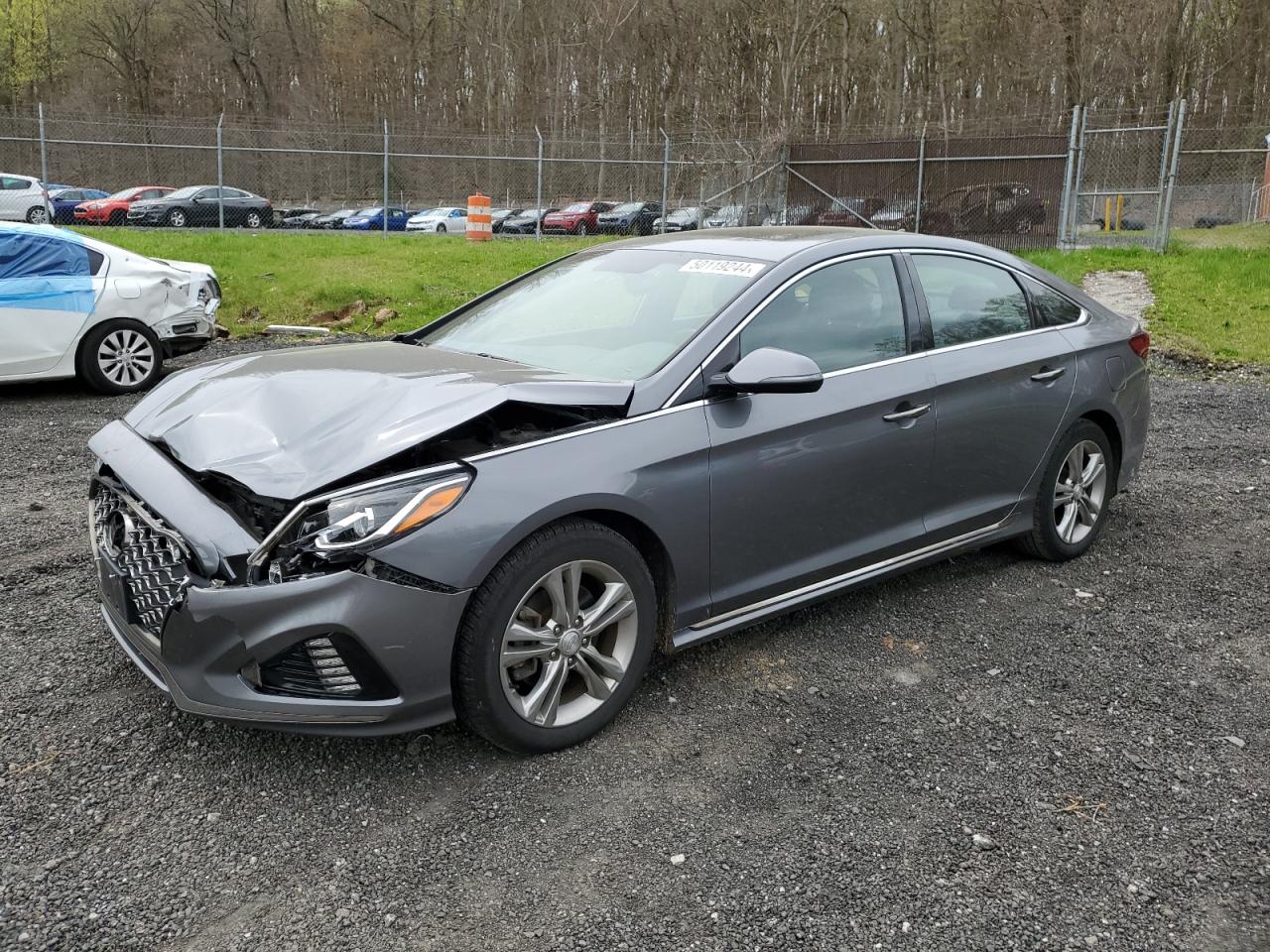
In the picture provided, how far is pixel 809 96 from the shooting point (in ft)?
148

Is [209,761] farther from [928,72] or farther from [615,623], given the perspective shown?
[928,72]

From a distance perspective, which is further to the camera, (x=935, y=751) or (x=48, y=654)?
(x=48, y=654)

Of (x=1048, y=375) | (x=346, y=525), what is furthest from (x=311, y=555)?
(x=1048, y=375)

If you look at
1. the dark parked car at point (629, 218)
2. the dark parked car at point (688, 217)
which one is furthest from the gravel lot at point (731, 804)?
the dark parked car at point (629, 218)

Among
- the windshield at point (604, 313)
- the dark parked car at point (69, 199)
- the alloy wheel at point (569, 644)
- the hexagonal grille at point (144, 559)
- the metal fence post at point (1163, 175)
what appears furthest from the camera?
the dark parked car at point (69, 199)

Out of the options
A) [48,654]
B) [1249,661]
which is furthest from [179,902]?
[1249,661]

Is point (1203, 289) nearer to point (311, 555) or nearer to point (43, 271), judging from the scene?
point (43, 271)

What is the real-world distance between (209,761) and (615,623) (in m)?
1.28

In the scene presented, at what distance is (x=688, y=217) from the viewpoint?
2212 cm

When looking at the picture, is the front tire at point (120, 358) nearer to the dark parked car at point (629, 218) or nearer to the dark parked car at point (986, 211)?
the dark parked car at point (986, 211)

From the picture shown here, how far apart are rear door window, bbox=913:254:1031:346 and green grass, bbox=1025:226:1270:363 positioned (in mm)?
7365

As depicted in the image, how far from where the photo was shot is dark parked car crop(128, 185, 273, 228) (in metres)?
23.3

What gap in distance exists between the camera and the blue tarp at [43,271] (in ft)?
27.8

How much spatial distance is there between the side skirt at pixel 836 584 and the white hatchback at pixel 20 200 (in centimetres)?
2255
